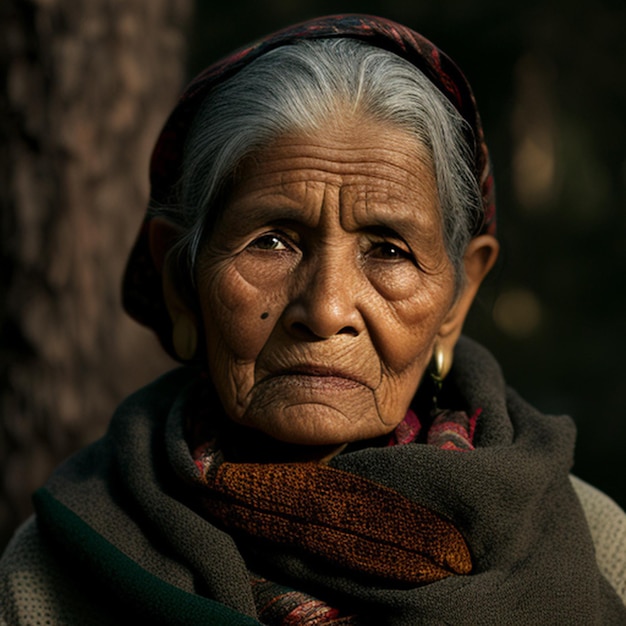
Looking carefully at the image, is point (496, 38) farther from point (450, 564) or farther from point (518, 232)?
point (450, 564)

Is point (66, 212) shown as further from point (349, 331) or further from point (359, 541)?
point (359, 541)

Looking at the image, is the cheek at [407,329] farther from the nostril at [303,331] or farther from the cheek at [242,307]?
the cheek at [242,307]

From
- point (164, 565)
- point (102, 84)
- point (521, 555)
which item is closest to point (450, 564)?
point (521, 555)

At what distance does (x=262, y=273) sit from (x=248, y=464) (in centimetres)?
48

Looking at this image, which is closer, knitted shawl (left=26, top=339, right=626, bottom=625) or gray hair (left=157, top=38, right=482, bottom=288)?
knitted shawl (left=26, top=339, right=626, bottom=625)

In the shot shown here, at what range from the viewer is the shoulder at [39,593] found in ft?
6.99

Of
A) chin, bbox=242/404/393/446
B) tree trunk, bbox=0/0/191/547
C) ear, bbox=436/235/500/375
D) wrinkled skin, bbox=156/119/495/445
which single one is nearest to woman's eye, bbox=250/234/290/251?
wrinkled skin, bbox=156/119/495/445

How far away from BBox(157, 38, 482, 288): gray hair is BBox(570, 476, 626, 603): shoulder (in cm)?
88

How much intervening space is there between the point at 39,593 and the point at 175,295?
85 cm

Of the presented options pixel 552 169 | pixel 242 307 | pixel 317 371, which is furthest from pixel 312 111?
pixel 552 169

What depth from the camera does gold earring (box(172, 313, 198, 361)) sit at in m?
2.36

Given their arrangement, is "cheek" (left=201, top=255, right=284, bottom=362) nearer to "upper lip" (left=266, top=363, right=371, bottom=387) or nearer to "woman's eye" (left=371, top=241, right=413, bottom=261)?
"upper lip" (left=266, top=363, right=371, bottom=387)

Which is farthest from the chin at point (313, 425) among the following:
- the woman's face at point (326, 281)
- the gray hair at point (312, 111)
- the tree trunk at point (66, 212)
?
the tree trunk at point (66, 212)

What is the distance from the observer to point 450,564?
201 cm
